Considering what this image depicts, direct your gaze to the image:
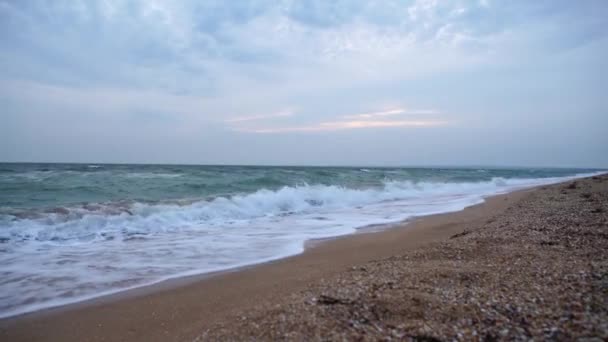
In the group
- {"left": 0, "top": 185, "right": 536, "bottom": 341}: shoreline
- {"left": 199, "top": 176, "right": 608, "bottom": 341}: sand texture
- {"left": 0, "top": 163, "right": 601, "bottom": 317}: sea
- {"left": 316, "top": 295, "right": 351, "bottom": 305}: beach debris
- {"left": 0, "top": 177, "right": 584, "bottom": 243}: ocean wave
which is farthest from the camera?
{"left": 0, "top": 177, "right": 584, "bottom": 243}: ocean wave

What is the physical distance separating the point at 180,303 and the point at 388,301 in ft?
7.17

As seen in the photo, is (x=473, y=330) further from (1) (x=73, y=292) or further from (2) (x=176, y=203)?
(2) (x=176, y=203)

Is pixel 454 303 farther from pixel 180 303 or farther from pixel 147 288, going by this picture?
pixel 147 288

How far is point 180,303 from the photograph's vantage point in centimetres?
349

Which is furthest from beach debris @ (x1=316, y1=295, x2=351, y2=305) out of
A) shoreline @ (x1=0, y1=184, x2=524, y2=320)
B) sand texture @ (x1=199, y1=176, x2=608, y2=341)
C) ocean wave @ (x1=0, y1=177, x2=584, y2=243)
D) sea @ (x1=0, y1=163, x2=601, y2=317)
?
ocean wave @ (x1=0, y1=177, x2=584, y2=243)

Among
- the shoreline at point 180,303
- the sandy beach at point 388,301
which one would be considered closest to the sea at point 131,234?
the shoreline at point 180,303

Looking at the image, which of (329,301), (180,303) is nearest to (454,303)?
(329,301)

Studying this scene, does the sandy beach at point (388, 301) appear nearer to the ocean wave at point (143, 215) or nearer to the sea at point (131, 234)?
the sea at point (131, 234)

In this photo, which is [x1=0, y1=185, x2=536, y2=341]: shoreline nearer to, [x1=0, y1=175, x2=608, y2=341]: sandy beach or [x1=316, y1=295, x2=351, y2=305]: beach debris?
[x1=0, y1=175, x2=608, y2=341]: sandy beach

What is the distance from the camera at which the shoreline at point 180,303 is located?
9.66 ft

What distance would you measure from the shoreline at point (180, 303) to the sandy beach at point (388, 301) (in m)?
0.01

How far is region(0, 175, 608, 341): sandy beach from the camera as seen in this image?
2.21 meters

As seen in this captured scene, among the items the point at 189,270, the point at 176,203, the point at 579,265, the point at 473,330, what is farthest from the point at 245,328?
the point at 176,203

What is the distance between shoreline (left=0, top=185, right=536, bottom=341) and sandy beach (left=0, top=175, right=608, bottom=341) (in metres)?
0.01
